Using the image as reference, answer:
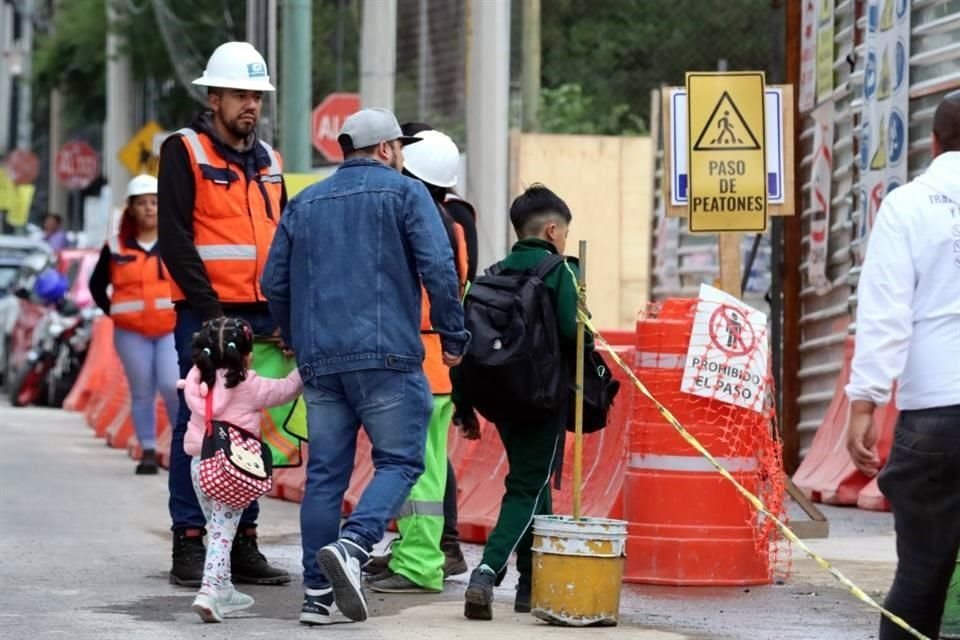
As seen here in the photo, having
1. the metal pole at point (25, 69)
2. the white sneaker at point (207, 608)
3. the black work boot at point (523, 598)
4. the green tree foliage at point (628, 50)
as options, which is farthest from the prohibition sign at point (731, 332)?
the metal pole at point (25, 69)

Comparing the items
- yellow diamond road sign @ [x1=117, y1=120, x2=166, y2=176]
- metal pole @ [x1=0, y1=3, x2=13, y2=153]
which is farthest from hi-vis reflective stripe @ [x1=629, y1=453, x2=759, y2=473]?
metal pole @ [x1=0, y1=3, x2=13, y2=153]

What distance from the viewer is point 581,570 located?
838 centimetres

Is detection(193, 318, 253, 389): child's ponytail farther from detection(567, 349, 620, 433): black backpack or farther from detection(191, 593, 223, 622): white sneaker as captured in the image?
detection(567, 349, 620, 433): black backpack

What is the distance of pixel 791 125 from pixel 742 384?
2.53 m

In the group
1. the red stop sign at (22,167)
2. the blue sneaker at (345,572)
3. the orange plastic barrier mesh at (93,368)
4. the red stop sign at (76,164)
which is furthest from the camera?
the red stop sign at (22,167)

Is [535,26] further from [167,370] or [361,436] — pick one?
[361,436]

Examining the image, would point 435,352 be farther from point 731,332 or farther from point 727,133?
point 727,133

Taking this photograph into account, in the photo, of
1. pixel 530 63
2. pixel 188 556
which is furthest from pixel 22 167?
pixel 188 556

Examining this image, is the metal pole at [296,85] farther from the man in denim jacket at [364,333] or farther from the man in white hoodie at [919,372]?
the man in white hoodie at [919,372]

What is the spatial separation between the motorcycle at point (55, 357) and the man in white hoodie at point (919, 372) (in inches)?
802

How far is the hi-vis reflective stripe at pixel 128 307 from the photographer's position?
15.6m

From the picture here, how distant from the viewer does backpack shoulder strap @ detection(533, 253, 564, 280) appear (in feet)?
28.2

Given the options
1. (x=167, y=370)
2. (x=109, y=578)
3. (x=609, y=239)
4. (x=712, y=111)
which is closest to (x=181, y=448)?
(x=109, y=578)

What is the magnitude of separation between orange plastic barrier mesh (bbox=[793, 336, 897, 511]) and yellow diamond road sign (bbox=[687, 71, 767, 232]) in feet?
7.62
